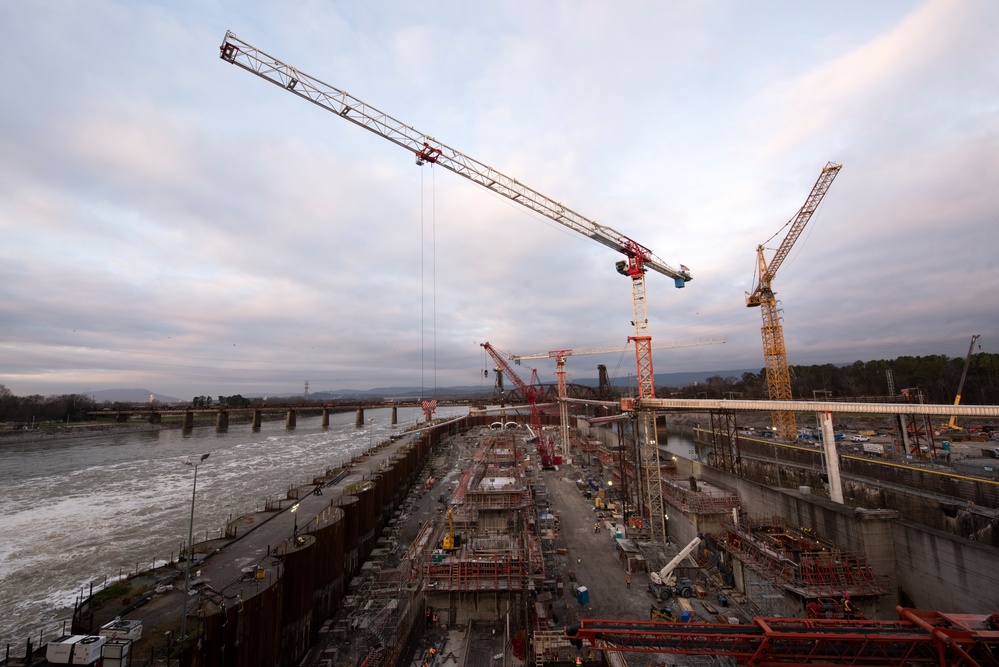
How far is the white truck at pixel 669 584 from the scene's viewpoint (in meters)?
22.9

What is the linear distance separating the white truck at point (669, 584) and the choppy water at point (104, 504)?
29.6 meters

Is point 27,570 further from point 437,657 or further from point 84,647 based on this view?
point 437,657

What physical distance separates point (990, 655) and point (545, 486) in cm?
4091

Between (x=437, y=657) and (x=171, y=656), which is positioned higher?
(x=171, y=656)

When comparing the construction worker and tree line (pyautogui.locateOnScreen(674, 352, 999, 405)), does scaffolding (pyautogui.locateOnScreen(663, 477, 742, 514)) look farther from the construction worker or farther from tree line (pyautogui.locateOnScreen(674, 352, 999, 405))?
tree line (pyautogui.locateOnScreen(674, 352, 999, 405))

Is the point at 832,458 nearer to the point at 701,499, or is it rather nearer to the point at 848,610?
the point at 701,499

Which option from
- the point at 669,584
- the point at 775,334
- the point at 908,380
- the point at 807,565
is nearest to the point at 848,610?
the point at 807,565

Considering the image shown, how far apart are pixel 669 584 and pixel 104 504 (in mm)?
53964

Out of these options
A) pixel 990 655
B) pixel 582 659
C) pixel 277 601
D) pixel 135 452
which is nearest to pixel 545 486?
pixel 582 659

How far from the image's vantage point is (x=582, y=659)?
16984mm

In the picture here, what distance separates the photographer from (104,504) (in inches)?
1614

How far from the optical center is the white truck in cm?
2289

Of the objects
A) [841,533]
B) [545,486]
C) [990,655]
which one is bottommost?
[545,486]

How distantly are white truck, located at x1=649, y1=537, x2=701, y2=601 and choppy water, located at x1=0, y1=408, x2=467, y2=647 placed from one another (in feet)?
97.1
